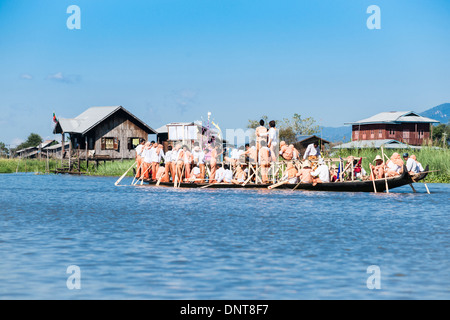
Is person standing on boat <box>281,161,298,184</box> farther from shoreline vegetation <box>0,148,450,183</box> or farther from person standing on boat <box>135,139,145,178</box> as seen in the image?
person standing on boat <box>135,139,145,178</box>

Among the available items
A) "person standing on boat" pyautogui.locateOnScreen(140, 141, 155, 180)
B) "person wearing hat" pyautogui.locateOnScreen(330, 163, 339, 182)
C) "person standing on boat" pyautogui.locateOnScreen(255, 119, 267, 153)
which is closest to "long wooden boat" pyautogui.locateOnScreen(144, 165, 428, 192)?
"person wearing hat" pyautogui.locateOnScreen(330, 163, 339, 182)

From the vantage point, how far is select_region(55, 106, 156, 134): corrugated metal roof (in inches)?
2140

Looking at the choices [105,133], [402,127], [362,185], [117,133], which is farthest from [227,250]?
[402,127]

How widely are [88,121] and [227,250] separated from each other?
4626 centimetres

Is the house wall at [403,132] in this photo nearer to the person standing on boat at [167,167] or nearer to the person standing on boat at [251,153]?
the person standing on boat at [167,167]

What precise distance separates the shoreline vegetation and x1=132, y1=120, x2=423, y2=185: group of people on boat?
14.0ft

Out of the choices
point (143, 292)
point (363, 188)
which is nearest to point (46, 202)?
point (363, 188)

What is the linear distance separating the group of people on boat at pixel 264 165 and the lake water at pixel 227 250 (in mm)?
3453

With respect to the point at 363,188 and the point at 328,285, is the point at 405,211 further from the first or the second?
the point at 328,285

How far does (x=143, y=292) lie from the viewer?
27.8 ft

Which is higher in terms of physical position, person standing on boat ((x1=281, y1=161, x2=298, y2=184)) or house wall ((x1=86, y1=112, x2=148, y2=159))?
house wall ((x1=86, y1=112, x2=148, y2=159))

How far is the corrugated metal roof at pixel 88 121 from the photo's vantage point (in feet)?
178

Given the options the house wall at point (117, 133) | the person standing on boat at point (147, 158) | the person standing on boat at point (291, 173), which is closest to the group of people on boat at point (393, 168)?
the person standing on boat at point (291, 173)

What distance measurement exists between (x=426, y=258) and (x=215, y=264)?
3.56 m
